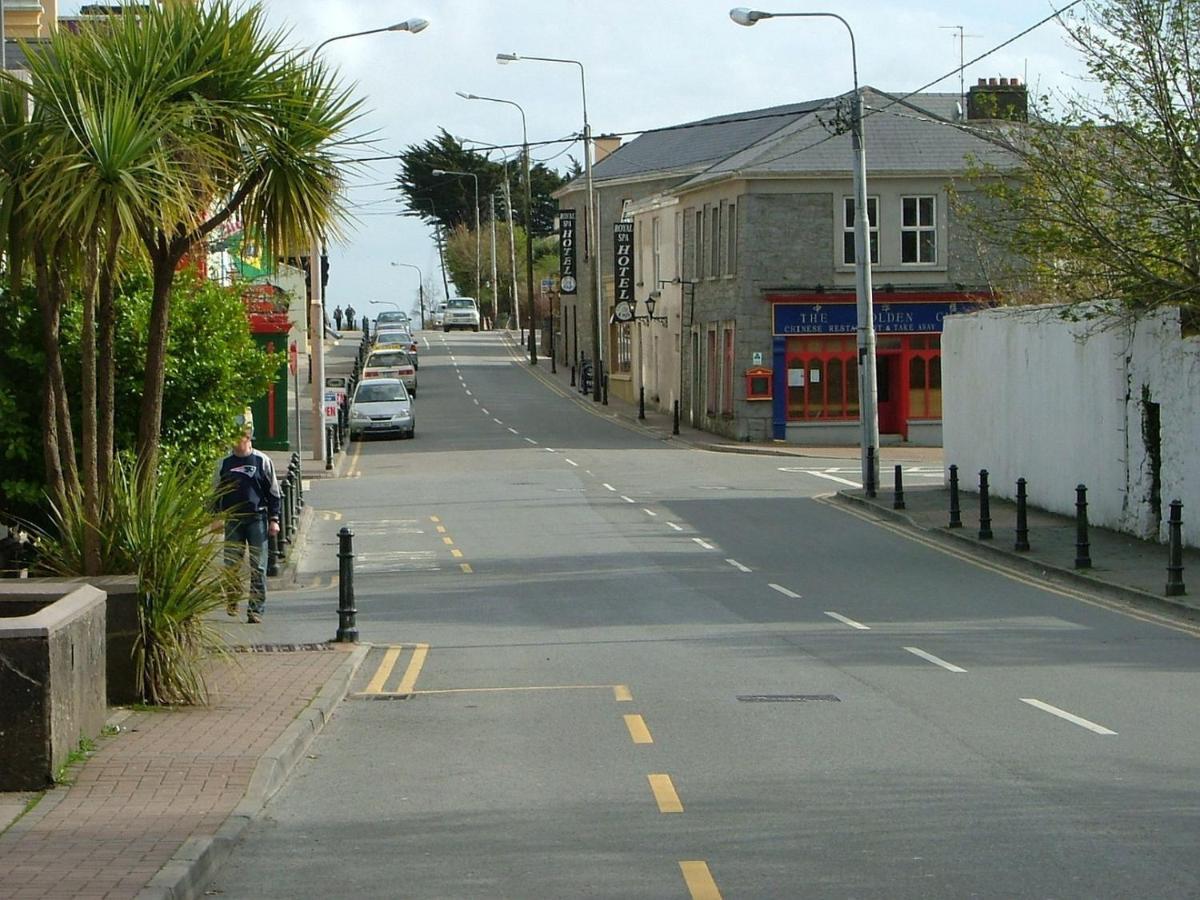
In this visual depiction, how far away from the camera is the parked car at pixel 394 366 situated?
215ft

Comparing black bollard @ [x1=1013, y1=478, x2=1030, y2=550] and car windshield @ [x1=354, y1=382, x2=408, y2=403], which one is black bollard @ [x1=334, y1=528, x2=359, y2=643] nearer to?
black bollard @ [x1=1013, y1=478, x2=1030, y2=550]

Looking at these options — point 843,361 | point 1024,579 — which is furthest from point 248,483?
point 843,361

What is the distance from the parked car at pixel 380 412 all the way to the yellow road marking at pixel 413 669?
3434 centimetres

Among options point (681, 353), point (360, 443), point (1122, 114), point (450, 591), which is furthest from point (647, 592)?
point (681, 353)

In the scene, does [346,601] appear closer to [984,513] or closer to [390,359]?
[984,513]

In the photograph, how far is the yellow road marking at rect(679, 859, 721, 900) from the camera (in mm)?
7207

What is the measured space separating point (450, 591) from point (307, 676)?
693cm

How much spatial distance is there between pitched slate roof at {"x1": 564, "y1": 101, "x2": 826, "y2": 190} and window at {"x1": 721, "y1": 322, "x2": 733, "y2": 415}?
465 inches

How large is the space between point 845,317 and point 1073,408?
22949mm

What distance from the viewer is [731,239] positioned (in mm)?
50938

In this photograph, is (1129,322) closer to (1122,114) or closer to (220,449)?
(1122,114)

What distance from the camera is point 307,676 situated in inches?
530

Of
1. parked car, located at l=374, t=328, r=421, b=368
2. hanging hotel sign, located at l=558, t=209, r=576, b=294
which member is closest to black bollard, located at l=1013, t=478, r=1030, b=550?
hanging hotel sign, located at l=558, t=209, r=576, b=294

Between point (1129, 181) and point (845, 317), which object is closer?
point (1129, 181)
